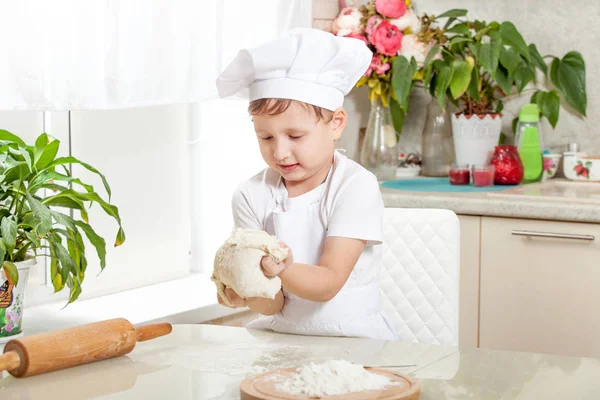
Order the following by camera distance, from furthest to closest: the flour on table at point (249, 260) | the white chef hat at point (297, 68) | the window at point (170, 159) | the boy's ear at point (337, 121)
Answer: the window at point (170, 159) < the boy's ear at point (337, 121) < the white chef hat at point (297, 68) < the flour on table at point (249, 260)

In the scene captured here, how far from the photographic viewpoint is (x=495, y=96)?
9.30 ft

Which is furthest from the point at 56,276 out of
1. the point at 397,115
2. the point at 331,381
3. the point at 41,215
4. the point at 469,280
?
the point at 397,115

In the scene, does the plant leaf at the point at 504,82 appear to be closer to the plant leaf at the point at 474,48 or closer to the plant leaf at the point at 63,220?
the plant leaf at the point at 474,48

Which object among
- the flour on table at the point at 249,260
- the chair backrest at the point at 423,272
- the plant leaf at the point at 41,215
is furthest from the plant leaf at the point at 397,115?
the flour on table at the point at 249,260

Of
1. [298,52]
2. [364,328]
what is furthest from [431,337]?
[298,52]

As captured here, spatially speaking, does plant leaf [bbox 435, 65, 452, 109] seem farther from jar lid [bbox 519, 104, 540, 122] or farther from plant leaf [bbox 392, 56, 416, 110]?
jar lid [bbox 519, 104, 540, 122]

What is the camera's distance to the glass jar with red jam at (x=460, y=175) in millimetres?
2592

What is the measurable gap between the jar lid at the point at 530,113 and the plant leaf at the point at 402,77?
369 millimetres

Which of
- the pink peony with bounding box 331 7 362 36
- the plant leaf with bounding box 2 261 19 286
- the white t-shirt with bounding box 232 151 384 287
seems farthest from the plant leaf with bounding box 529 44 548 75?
the plant leaf with bounding box 2 261 19 286

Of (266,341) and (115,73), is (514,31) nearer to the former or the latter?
(115,73)

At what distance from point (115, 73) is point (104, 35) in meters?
0.09

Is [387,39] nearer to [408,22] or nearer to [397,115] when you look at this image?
[408,22]

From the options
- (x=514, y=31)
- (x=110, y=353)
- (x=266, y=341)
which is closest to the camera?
(x=110, y=353)

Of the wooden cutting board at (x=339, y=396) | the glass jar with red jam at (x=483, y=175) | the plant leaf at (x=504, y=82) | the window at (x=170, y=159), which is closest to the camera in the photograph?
the wooden cutting board at (x=339, y=396)
